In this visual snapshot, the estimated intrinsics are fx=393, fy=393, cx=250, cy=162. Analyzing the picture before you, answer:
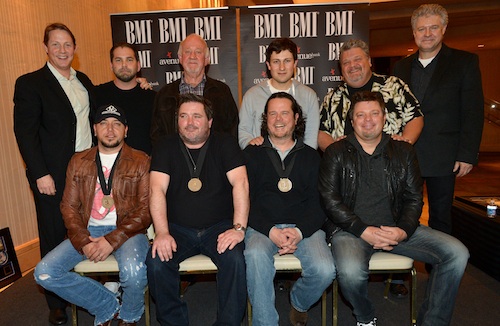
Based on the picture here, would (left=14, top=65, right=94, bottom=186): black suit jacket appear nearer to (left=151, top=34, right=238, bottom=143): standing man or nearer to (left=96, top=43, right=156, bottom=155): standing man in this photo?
(left=96, top=43, right=156, bottom=155): standing man

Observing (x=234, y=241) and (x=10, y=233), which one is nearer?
(x=234, y=241)

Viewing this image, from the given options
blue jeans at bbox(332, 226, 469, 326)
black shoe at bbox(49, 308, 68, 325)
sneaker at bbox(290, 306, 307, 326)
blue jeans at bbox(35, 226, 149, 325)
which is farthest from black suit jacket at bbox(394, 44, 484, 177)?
black shoe at bbox(49, 308, 68, 325)

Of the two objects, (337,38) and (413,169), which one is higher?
(337,38)

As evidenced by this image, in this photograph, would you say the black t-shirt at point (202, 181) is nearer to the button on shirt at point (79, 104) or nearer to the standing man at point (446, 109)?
the button on shirt at point (79, 104)

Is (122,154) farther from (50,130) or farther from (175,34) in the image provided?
(175,34)

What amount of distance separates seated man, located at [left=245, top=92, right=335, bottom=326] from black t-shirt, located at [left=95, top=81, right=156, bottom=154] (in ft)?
3.72

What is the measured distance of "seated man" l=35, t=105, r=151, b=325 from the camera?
2539mm

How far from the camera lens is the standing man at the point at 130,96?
337cm

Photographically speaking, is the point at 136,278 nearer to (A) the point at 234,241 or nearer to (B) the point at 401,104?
(A) the point at 234,241

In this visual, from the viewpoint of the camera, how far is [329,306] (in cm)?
312

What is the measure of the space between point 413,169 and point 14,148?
379 centimetres

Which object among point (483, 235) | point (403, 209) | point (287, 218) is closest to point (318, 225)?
point (287, 218)

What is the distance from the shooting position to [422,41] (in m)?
3.09

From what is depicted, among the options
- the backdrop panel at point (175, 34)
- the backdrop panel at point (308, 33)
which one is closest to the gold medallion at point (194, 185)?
the backdrop panel at point (175, 34)
